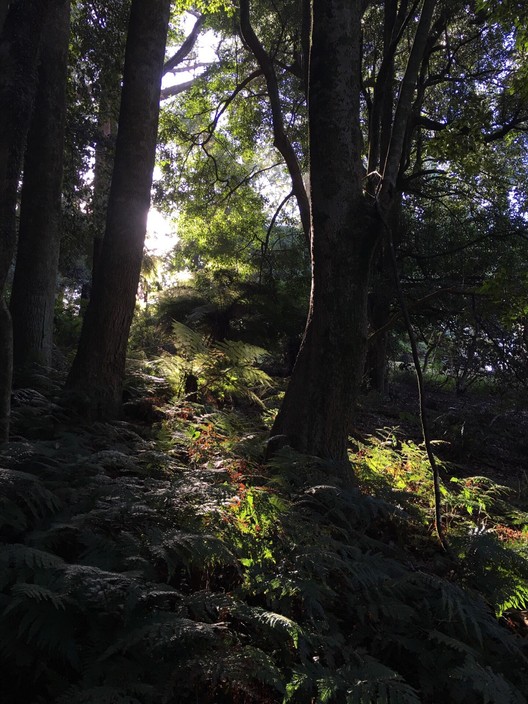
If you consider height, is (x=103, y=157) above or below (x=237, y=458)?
above

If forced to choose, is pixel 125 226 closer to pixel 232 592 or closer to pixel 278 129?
pixel 232 592

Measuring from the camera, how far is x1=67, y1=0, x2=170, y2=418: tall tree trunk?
502cm

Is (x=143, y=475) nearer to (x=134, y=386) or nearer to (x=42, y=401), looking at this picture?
(x=42, y=401)

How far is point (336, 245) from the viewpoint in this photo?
4.01 metres

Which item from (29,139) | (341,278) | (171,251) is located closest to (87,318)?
(341,278)

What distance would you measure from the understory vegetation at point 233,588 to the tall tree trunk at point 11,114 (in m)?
0.58

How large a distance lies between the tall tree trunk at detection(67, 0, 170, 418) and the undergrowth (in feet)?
4.13

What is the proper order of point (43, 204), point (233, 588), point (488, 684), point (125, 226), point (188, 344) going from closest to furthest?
point (488, 684), point (233, 588), point (125, 226), point (43, 204), point (188, 344)

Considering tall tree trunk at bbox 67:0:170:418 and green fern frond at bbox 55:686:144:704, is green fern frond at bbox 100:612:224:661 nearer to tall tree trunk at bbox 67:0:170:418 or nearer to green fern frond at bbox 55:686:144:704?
green fern frond at bbox 55:686:144:704

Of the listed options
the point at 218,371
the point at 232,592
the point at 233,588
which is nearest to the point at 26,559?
the point at 232,592

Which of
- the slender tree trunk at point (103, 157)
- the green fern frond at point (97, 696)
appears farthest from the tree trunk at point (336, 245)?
the slender tree trunk at point (103, 157)

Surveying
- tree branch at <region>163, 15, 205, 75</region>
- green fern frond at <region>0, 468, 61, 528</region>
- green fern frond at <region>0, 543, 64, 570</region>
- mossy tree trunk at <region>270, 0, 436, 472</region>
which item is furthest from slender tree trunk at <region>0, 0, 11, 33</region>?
tree branch at <region>163, 15, 205, 75</region>

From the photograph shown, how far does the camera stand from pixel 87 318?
507cm

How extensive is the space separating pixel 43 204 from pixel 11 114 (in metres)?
3.33
